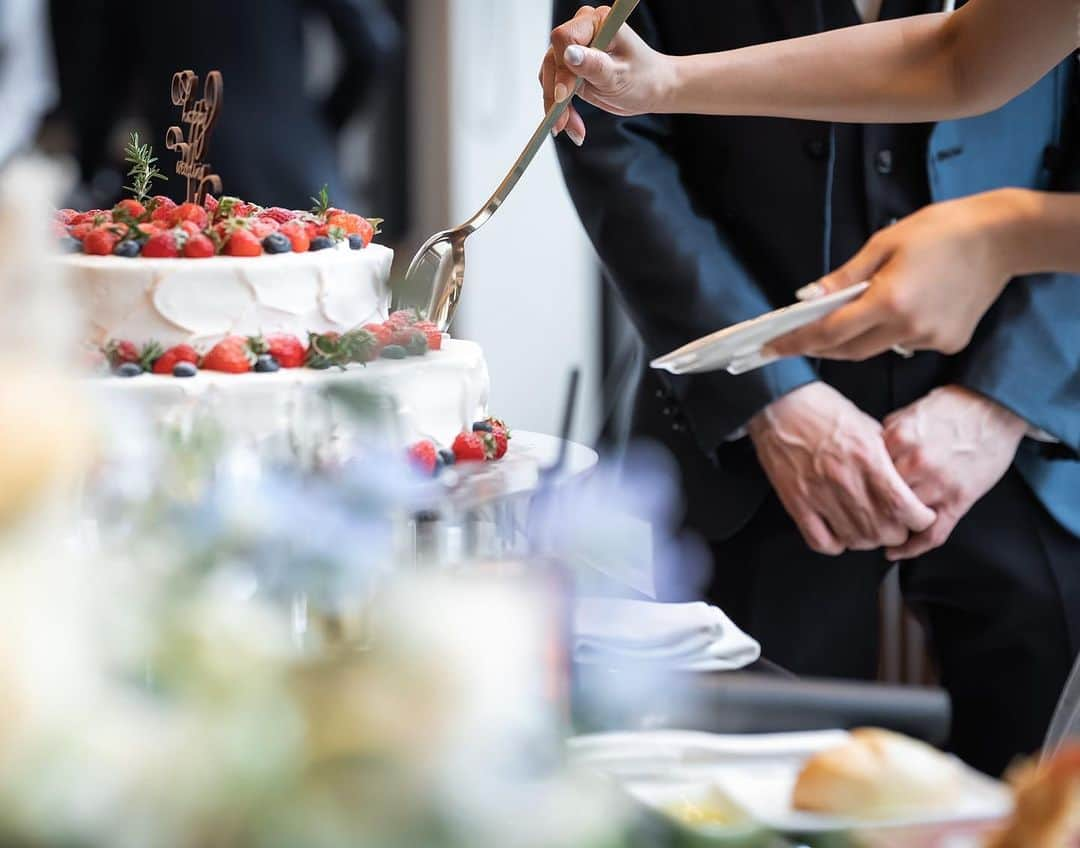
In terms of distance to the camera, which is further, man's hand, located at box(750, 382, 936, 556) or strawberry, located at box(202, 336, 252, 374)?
man's hand, located at box(750, 382, 936, 556)

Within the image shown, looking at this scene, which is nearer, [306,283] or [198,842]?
[198,842]

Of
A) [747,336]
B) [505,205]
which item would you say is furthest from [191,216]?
[505,205]

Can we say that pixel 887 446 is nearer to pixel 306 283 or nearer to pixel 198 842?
pixel 306 283

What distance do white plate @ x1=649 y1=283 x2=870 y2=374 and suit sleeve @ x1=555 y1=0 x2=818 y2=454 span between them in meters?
0.38

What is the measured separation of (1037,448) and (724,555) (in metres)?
0.42

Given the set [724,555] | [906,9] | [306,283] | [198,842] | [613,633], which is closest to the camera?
[198,842]

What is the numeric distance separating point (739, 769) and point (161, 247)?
0.89 metres

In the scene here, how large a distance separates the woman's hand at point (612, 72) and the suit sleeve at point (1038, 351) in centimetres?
50

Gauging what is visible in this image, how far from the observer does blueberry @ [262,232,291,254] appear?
57.4 inches

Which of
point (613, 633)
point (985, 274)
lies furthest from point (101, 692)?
point (985, 274)

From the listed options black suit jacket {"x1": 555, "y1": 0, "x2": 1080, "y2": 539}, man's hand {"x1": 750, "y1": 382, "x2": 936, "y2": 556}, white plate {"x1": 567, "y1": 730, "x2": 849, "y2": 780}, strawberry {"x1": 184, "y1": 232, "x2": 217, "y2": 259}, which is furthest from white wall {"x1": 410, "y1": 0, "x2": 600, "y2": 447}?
white plate {"x1": 567, "y1": 730, "x2": 849, "y2": 780}

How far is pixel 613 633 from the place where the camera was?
1.63 ft

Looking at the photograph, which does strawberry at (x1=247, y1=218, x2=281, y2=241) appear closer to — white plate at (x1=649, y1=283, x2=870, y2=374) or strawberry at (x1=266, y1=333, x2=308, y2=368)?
strawberry at (x1=266, y1=333, x2=308, y2=368)

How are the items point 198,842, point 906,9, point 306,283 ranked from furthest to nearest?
point 906,9 → point 306,283 → point 198,842
